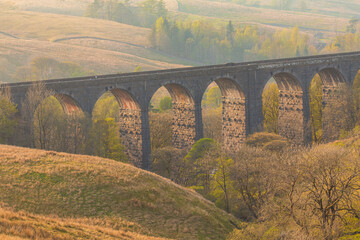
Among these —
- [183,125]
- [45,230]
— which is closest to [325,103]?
[183,125]

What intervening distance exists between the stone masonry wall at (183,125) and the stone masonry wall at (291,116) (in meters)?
18.5

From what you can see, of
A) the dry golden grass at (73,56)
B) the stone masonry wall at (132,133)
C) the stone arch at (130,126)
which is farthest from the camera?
the dry golden grass at (73,56)

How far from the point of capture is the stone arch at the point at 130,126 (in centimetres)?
5906

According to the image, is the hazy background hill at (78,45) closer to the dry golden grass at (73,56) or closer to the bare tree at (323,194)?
the dry golden grass at (73,56)

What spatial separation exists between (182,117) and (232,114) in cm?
849

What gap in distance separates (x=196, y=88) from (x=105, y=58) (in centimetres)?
9513

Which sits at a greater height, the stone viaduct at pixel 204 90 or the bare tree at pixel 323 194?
the stone viaduct at pixel 204 90

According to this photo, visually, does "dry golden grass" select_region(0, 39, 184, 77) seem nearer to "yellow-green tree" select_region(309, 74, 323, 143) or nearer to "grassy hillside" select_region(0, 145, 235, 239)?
"yellow-green tree" select_region(309, 74, 323, 143)

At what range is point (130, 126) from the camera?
60.0m

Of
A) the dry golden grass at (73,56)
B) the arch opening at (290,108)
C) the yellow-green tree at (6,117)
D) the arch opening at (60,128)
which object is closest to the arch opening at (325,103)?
the arch opening at (290,108)

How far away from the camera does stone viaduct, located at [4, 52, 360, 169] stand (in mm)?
55156

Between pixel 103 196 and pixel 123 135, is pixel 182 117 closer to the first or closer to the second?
pixel 123 135

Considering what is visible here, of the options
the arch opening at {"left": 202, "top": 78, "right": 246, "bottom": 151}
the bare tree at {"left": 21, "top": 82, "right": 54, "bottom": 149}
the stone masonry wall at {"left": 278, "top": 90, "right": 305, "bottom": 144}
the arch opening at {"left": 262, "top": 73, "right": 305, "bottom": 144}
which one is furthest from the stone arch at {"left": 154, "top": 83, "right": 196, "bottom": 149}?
the stone masonry wall at {"left": 278, "top": 90, "right": 305, "bottom": 144}

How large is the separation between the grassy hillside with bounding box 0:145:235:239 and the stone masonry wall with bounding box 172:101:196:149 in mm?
19633
